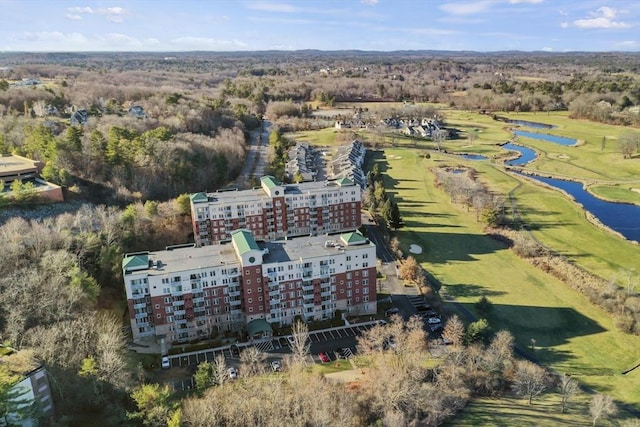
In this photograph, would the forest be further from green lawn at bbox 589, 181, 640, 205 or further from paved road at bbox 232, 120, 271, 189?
green lawn at bbox 589, 181, 640, 205

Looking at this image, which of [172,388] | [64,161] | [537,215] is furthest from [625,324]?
[64,161]

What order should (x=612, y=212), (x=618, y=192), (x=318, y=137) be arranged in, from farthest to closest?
1. (x=318, y=137)
2. (x=618, y=192)
3. (x=612, y=212)

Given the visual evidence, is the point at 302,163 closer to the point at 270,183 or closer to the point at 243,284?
the point at 270,183

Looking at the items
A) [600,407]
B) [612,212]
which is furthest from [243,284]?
[612,212]

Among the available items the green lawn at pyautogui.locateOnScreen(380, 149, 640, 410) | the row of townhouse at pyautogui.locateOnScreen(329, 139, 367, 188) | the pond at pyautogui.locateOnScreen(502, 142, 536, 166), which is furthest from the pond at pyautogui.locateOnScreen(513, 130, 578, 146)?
the row of townhouse at pyautogui.locateOnScreen(329, 139, 367, 188)

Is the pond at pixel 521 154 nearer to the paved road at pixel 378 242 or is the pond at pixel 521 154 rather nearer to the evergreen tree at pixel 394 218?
the evergreen tree at pixel 394 218

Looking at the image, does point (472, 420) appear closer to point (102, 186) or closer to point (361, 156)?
point (102, 186)

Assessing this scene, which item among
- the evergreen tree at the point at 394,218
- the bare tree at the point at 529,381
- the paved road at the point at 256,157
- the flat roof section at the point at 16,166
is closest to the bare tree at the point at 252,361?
the bare tree at the point at 529,381
